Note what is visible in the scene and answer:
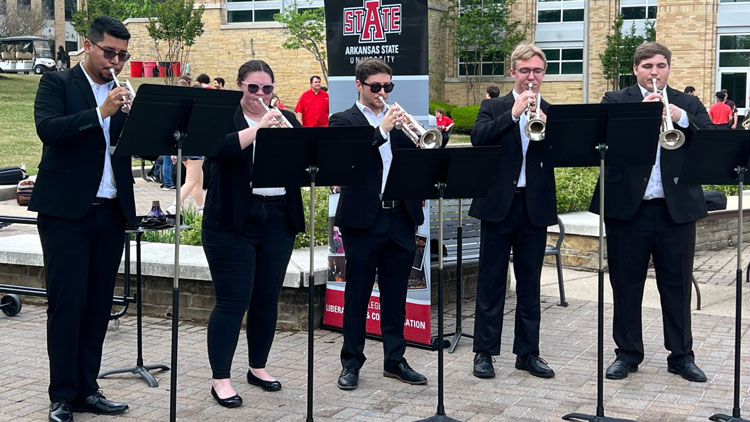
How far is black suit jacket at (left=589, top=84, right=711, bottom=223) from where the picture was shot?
645 cm

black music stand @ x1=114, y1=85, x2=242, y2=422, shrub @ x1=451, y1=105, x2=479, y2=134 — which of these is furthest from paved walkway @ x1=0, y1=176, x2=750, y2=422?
shrub @ x1=451, y1=105, x2=479, y2=134

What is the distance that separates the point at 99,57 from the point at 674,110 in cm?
350

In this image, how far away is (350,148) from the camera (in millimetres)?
5488

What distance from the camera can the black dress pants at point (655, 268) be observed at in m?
6.60

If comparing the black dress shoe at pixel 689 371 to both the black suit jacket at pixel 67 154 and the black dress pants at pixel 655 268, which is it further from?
the black suit jacket at pixel 67 154

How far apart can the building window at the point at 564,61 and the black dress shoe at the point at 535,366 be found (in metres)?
44.5

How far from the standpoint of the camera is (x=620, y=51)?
152ft

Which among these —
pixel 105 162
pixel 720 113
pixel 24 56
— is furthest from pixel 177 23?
pixel 105 162

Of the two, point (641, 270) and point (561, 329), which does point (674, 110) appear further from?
point (561, 329)

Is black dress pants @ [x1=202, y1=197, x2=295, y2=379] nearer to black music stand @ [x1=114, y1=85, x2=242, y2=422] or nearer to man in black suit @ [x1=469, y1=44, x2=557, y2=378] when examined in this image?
black music stand @ [x1=114, y1=85, x2=242, y2=422]

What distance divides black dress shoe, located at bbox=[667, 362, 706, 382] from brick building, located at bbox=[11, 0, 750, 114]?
1461 inches

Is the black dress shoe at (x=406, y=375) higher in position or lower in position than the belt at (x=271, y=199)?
lower

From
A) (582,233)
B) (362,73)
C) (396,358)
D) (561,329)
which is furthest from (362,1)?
(582,233)

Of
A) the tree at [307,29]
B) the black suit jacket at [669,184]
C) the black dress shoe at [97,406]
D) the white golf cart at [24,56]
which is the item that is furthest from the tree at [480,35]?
the black dress shoe at [97,406]
